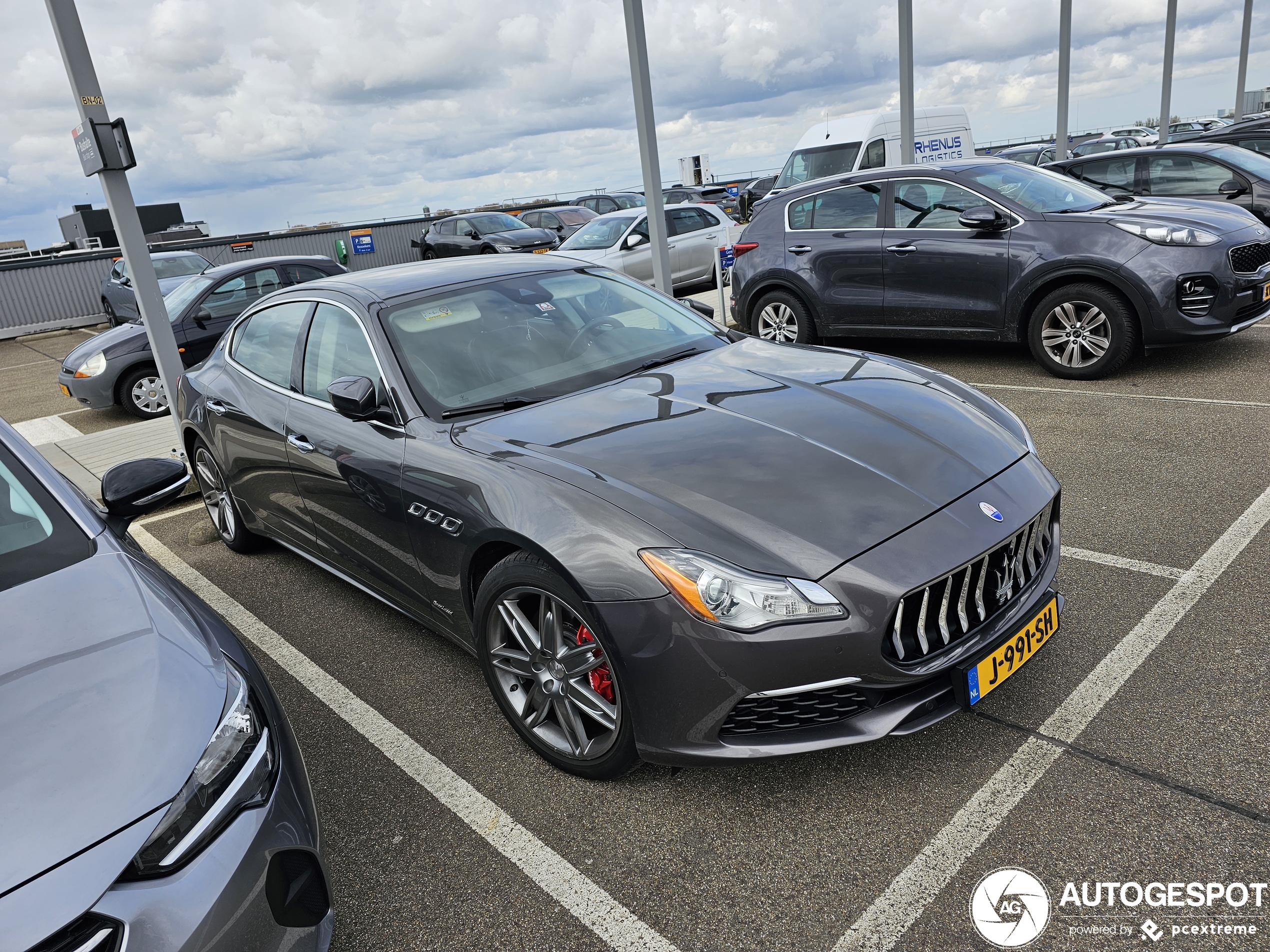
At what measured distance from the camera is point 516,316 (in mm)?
3752

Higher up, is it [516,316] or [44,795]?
[516,316]

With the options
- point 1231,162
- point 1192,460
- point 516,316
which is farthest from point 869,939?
point 1231,162

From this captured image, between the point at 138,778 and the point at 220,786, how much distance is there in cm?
16

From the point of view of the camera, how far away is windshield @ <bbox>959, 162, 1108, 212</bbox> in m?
7.23

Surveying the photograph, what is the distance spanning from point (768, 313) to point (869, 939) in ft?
23.6

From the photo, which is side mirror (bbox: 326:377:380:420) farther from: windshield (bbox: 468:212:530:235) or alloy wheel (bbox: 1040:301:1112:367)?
windshield (bbox: 468:212:530:235)

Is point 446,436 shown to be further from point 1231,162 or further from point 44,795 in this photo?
point 1231,162

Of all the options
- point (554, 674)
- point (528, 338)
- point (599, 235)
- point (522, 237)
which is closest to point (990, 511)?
point (554, 674)

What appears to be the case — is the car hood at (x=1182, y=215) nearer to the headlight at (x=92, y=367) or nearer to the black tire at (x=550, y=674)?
the black tire at (x=550, y=674)

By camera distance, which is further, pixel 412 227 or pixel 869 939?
pixel 412 227

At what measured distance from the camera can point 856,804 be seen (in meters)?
2.59

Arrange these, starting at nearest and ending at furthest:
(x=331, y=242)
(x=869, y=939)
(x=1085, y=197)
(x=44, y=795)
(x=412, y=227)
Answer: (x=44, y=795), (x=869, y=939), (x=1085, y=197), (x=331, y=242), (x=412, y=227)

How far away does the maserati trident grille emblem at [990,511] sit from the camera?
264 cm

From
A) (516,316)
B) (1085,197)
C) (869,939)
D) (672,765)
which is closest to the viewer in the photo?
(869,939)
